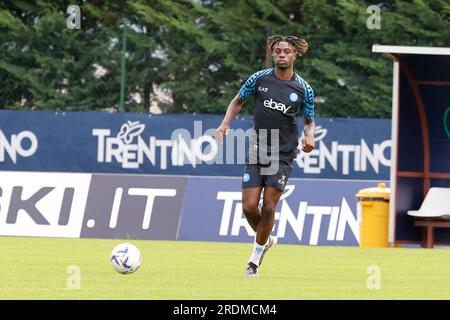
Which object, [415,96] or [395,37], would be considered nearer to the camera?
[415,96]

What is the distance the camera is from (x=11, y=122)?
26.2 m

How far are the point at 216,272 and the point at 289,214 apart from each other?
756cm

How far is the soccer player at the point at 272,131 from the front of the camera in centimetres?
1535

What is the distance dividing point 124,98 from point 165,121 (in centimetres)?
165

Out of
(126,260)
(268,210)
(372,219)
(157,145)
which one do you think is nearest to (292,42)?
(268,210)

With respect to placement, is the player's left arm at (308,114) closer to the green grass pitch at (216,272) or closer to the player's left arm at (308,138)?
the player's left arm at (308,138)

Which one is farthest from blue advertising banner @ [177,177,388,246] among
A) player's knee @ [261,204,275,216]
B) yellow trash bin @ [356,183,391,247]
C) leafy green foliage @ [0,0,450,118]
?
player's knee @ [261,204,275,216]

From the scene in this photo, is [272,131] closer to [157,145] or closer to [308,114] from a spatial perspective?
[308,114]

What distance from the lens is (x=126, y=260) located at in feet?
48.7

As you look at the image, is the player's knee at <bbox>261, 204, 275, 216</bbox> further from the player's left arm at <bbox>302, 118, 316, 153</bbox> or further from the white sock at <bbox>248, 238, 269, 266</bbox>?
the player's left arm at <bbox>302, 118, 316, 153</bbox>

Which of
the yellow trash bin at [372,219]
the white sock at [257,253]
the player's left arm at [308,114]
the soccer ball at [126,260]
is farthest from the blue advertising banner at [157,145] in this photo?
the soccer ball at [126,260]

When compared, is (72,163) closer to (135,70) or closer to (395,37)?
(135,70)
